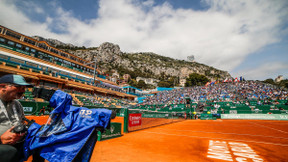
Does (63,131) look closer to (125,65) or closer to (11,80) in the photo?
(11,80)

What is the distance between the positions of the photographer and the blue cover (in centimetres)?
22

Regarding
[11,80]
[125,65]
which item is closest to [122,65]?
[125,65]

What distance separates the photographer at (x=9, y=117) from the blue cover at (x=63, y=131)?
0.22m

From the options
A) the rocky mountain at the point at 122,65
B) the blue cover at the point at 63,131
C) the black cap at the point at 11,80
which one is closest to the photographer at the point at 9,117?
the black cap at the point at 11,80

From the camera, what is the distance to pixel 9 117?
5.98 feet

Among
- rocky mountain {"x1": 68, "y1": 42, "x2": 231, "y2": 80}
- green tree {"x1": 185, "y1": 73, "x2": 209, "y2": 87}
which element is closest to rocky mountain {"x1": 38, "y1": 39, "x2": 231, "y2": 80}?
rocky mountain {"x1": 68, "y1": 42, "x2": 231, "y2": 80}

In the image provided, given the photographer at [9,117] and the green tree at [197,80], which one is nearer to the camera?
the photographer at [9,117]

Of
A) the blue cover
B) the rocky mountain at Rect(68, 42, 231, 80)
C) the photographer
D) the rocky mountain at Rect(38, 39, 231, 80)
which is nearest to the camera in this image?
the photographer

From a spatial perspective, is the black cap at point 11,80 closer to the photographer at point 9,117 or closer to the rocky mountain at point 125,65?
the photographer at point 9,117

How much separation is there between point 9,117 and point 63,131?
708 mm

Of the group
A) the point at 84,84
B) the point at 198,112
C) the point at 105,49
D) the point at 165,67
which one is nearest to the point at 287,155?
the point at 198,112

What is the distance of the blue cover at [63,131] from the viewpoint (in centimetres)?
203

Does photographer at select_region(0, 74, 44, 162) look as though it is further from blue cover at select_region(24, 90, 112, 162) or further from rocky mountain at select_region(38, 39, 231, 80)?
rocky mountain at select_region(38, 39, 231, 80)

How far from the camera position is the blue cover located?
2.03 meters
